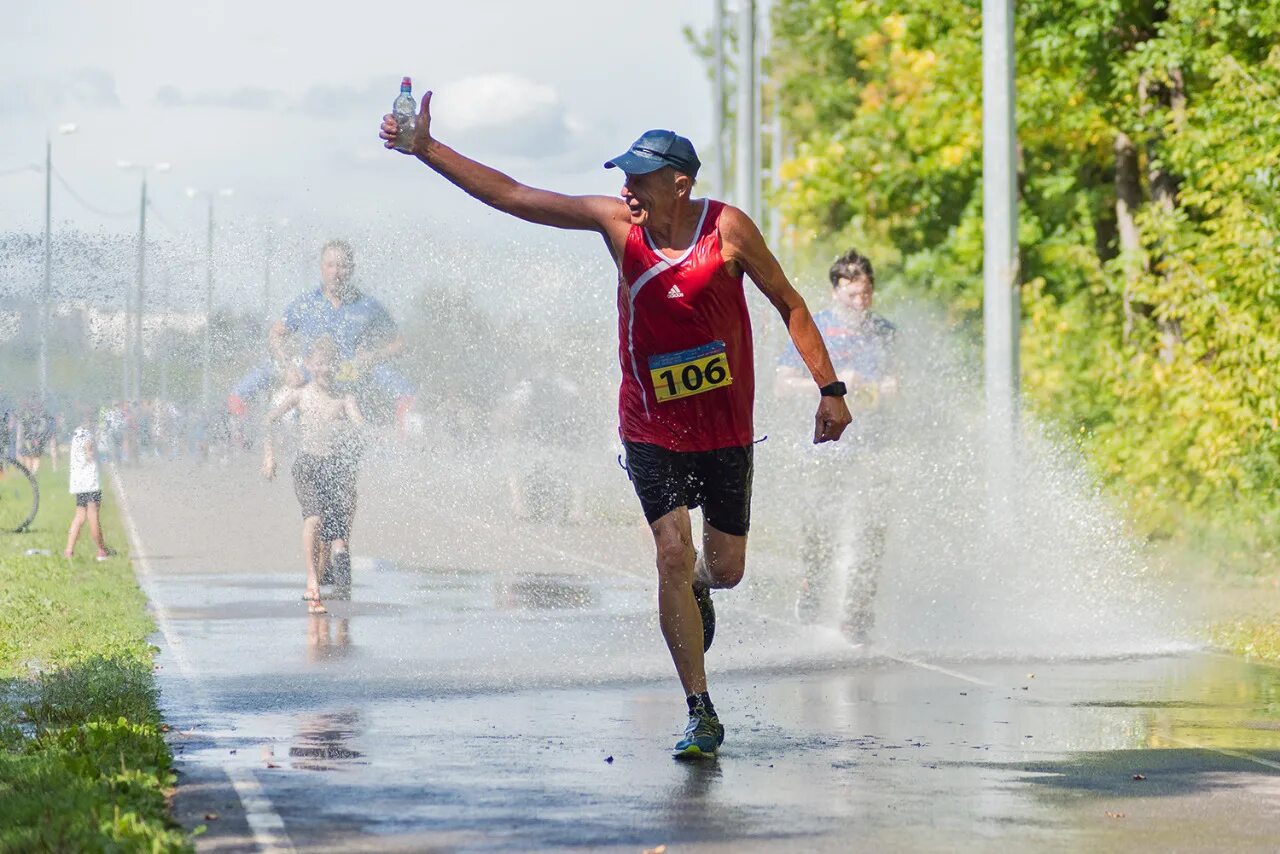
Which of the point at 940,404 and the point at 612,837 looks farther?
the point at 940,404

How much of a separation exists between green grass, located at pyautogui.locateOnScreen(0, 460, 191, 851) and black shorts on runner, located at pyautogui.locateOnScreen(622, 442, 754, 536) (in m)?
1.86

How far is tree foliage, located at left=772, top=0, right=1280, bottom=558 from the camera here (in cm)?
1504

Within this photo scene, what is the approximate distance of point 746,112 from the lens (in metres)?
28.2

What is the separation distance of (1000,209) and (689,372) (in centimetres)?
815

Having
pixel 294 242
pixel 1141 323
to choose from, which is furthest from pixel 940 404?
pixel 1141 323

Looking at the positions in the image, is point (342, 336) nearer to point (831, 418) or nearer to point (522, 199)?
point (522, 199)

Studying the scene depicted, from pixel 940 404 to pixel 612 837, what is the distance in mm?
7985

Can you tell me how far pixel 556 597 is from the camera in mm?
12758

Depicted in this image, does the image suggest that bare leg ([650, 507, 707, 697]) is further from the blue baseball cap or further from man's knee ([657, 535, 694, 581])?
the blue baseball cap

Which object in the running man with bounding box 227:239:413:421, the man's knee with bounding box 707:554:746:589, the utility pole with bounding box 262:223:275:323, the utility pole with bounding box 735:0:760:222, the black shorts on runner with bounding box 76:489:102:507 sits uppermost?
the utility pole with bounding box 735:0:760:222

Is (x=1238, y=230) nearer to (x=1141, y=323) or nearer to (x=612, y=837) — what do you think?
(x=1141, y=323)

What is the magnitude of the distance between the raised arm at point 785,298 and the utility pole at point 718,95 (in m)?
27.5

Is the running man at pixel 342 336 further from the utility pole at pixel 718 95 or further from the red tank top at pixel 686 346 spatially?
the utility pole at pixel 718 95

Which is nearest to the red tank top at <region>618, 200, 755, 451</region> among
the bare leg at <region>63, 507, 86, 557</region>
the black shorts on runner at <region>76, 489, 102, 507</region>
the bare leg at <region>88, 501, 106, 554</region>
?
the black shorts on runner at <region>76, 489, 102, 507</region>
